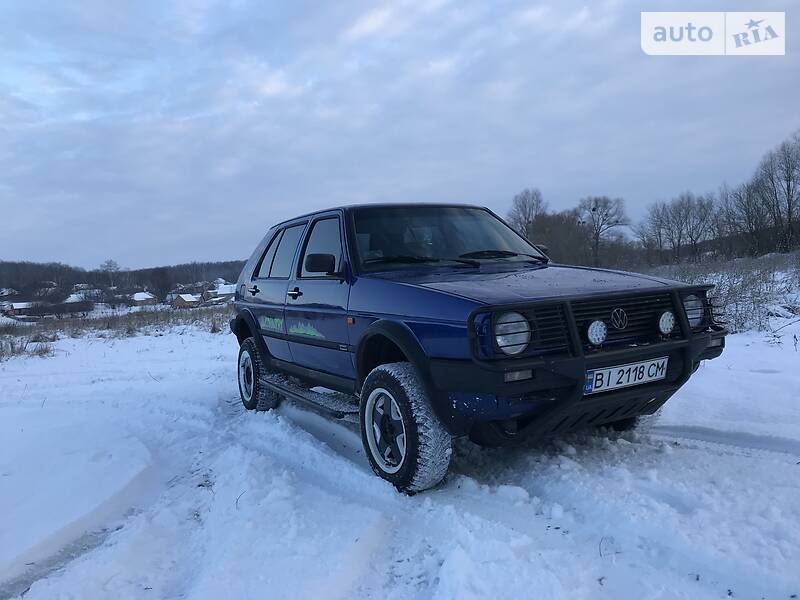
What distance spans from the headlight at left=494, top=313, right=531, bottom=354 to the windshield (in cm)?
119

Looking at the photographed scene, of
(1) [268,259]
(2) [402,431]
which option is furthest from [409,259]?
(1) [268,259]

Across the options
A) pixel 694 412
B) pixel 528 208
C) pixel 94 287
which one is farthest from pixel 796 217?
pixel 94 287

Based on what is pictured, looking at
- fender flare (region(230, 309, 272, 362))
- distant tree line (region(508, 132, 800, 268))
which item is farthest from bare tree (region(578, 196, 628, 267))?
fender flare (region(230, 309, 272, 362))

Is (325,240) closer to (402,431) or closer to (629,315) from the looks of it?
(402,431)

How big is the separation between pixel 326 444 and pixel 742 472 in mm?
2717

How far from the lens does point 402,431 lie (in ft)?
10.7

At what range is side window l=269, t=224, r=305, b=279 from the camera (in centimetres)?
504

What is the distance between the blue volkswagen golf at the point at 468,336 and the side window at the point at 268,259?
1166 millimetres

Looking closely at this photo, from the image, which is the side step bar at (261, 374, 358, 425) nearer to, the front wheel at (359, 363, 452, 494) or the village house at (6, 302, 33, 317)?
the front wheel at (359, 363, 452, 494)

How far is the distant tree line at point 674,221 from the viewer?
4569 centimetres

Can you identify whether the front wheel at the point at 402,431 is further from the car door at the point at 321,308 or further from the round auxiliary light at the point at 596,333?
the round auxiliary light at the point at 596,333

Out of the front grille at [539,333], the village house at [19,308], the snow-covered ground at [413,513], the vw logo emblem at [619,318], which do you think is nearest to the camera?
the snow-covered ground at [413,513]

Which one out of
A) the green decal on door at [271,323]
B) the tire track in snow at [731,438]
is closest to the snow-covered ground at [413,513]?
the tire track in snow at [731,438]

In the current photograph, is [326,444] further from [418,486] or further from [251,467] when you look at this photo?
[418,486]
